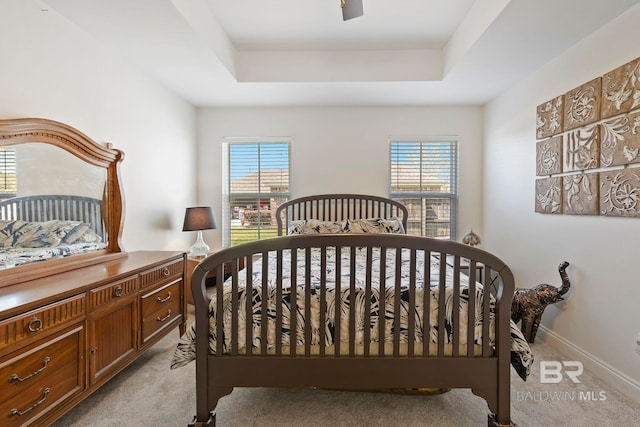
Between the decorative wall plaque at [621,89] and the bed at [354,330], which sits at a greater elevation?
the decorative wall plaque at [621,89]

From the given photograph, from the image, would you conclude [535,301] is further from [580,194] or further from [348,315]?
[348,315]

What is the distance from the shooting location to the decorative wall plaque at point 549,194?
249 centimetres

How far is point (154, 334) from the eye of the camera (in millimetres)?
2164

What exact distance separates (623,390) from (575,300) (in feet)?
2.03

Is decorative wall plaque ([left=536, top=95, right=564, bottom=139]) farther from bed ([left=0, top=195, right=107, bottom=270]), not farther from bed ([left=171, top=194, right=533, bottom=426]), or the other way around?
bed ([left=0, top=195, right=107, bottom=270])

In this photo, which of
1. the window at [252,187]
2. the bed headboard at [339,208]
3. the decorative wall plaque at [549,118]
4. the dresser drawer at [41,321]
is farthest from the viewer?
the window at [252,187]

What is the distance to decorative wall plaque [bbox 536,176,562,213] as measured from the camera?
249 centimetres

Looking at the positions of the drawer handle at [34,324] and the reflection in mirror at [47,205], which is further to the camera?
the reflection in mirror at [47,205]

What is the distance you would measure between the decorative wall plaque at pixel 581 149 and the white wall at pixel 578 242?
14.6 inches

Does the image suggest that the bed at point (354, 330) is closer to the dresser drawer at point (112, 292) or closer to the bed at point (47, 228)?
the dresser drawer at point (112, 292)

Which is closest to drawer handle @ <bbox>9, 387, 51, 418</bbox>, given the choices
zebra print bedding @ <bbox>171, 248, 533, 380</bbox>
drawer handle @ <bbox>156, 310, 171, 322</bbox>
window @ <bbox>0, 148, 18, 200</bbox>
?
zebra print bedding @ <bbox>171, 248, 533, 380</bbox>

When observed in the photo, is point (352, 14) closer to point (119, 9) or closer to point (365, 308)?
point (119, 9)

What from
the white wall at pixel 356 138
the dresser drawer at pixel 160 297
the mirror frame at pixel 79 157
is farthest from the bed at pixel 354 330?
the white wall at pixel 356 138

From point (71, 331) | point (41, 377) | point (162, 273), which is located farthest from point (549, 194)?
point (41, 377)
